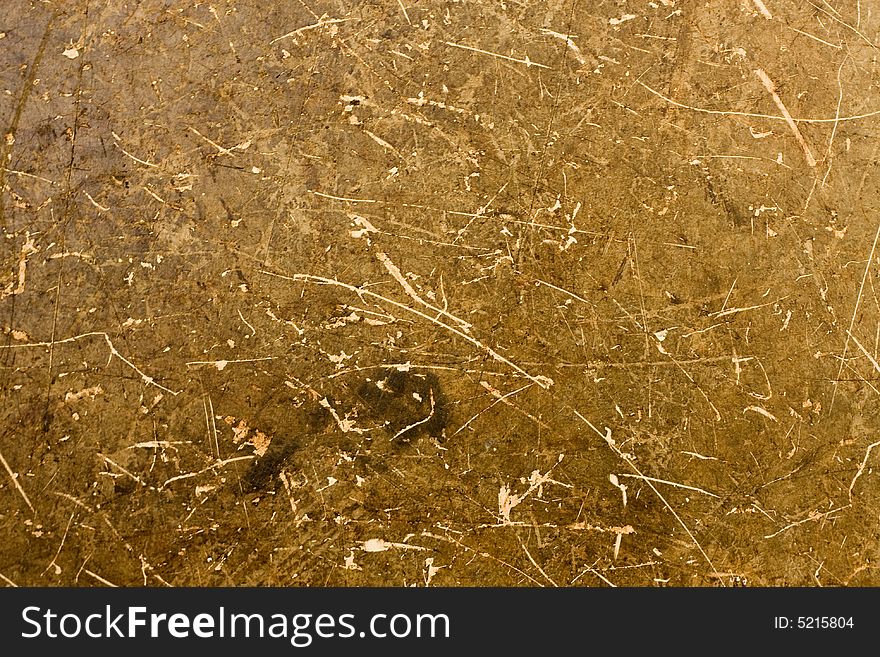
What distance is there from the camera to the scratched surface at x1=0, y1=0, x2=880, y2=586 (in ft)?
6.24

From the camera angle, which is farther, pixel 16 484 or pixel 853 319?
pixel 853 319

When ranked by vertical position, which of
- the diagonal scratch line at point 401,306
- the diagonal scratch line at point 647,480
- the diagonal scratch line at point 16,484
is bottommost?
the diagonal scratch line at point 647,480

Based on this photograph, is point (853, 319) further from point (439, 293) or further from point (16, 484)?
point (16, 484)

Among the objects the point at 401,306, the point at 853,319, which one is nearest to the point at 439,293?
the point at 401,306

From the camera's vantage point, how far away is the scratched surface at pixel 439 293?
190cm

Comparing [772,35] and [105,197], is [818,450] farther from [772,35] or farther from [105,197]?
[105,197]

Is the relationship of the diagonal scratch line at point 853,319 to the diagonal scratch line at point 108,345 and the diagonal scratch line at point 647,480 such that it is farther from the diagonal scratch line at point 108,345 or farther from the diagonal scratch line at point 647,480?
the diagonal scratch line at point 108,345

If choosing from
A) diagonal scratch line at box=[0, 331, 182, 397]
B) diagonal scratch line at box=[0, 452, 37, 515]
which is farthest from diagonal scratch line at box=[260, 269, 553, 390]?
diagonal scratch line at box=[0, 452, 37, 515]

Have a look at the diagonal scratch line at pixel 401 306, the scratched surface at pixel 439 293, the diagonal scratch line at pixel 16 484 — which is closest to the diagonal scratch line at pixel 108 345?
the scratched surface at pixel 439 293

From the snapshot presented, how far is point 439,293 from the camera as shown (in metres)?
1.99

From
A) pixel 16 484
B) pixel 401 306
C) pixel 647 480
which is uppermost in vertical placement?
pixel 401 306

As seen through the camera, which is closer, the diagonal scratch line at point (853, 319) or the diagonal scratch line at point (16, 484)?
the diagonal scratch line at point (16, 484)
